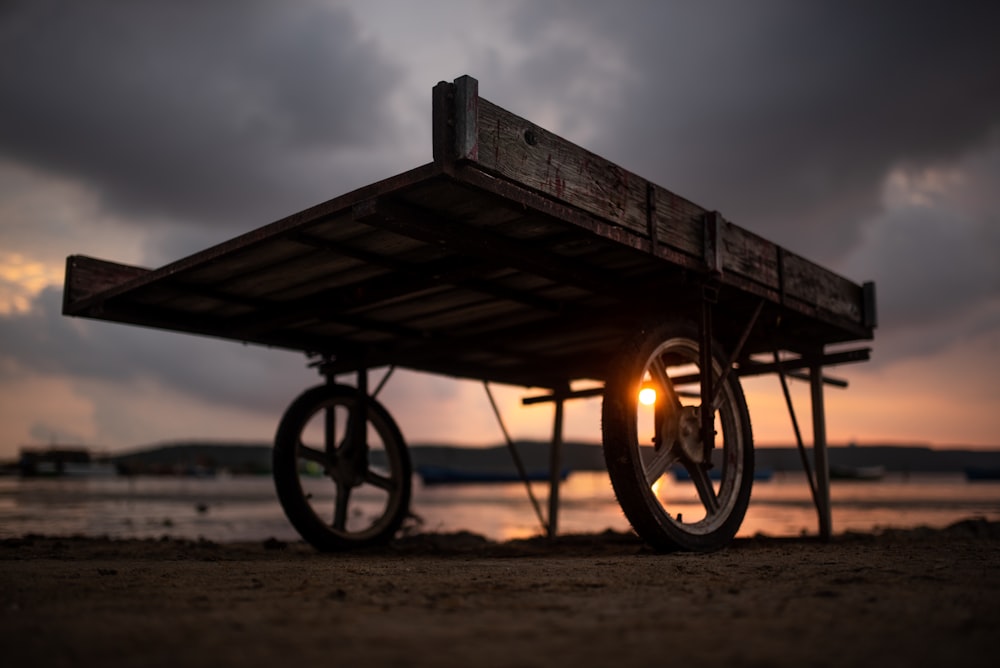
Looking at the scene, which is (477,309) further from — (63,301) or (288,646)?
(288,646)

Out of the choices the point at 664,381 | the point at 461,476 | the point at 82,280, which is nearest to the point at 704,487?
the point at 664,381

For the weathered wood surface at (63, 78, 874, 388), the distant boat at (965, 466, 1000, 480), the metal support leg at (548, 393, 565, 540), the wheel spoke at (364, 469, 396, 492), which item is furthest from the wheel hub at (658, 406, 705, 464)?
the distant boat at (965, 466, 1000, 480)

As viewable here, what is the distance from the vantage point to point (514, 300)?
810 cm

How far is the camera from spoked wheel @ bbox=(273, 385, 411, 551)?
9211 mm

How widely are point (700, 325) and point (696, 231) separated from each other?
2.96 feet

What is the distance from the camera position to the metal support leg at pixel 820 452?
33.1ft

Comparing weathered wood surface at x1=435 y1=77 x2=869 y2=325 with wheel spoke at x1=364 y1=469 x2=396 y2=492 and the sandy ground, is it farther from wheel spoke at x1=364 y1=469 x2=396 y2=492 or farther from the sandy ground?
wheel spoke at x1=364 y1=469 x2=396 y2=492

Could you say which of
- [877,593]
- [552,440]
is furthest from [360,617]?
[552,440]

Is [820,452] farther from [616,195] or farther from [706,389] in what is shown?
[616,195]

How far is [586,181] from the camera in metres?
6.02

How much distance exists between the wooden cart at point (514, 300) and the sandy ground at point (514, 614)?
206cm

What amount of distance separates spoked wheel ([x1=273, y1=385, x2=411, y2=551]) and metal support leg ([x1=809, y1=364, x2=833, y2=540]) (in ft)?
16.7

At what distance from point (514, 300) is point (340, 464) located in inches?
133

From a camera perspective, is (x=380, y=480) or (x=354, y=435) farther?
(x=380, y=480)
